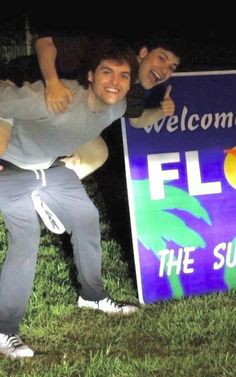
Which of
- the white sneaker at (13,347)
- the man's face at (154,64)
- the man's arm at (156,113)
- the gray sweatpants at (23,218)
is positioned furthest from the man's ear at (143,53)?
the white sneaker at (13,347)

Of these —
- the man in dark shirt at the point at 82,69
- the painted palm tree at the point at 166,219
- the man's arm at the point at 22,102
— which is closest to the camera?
the man's arm at the point at 22,102

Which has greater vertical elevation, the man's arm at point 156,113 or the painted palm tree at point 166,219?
the man's arm at point 156,113

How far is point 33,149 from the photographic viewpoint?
14.1ft

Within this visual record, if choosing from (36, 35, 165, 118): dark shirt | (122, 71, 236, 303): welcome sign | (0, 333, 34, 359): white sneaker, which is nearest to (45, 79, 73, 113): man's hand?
(36, 35, 165, 118): dark shirt

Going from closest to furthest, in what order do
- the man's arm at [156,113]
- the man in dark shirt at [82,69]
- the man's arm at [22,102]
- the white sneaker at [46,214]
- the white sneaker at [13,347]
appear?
the man's arm at [22,102], the man in dark shirt at [82,69], the white sneaker at [13,347], the white sneaker at [46,214], the man's arm at [156,113]

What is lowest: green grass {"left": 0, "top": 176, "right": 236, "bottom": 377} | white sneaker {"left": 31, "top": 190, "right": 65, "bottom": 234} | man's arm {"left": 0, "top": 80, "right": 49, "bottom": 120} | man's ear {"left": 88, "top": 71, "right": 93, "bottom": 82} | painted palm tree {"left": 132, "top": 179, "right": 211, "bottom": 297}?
green grass {"left": 0, "top": 176, "right": 236, "bottom": 377}

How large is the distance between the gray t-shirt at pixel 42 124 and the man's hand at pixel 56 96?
33 millimetres

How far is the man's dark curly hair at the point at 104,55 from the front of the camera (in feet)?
13.9

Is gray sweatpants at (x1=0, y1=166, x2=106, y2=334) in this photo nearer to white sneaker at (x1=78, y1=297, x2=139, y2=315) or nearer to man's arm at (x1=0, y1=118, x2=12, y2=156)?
man's arm at (x1=0, y1=118, x2=12, y2=156)

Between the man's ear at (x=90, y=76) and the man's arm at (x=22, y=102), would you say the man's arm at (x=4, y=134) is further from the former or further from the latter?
the man's ear at (x=90, y=76)

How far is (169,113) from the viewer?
15.7 ft

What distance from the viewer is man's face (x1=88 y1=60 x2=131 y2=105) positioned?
4.20 metres

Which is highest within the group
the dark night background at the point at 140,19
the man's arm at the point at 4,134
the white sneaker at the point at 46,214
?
the dark night background at the point at 140,19

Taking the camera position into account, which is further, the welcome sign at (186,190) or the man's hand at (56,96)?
the welcome sign at (186,190)
